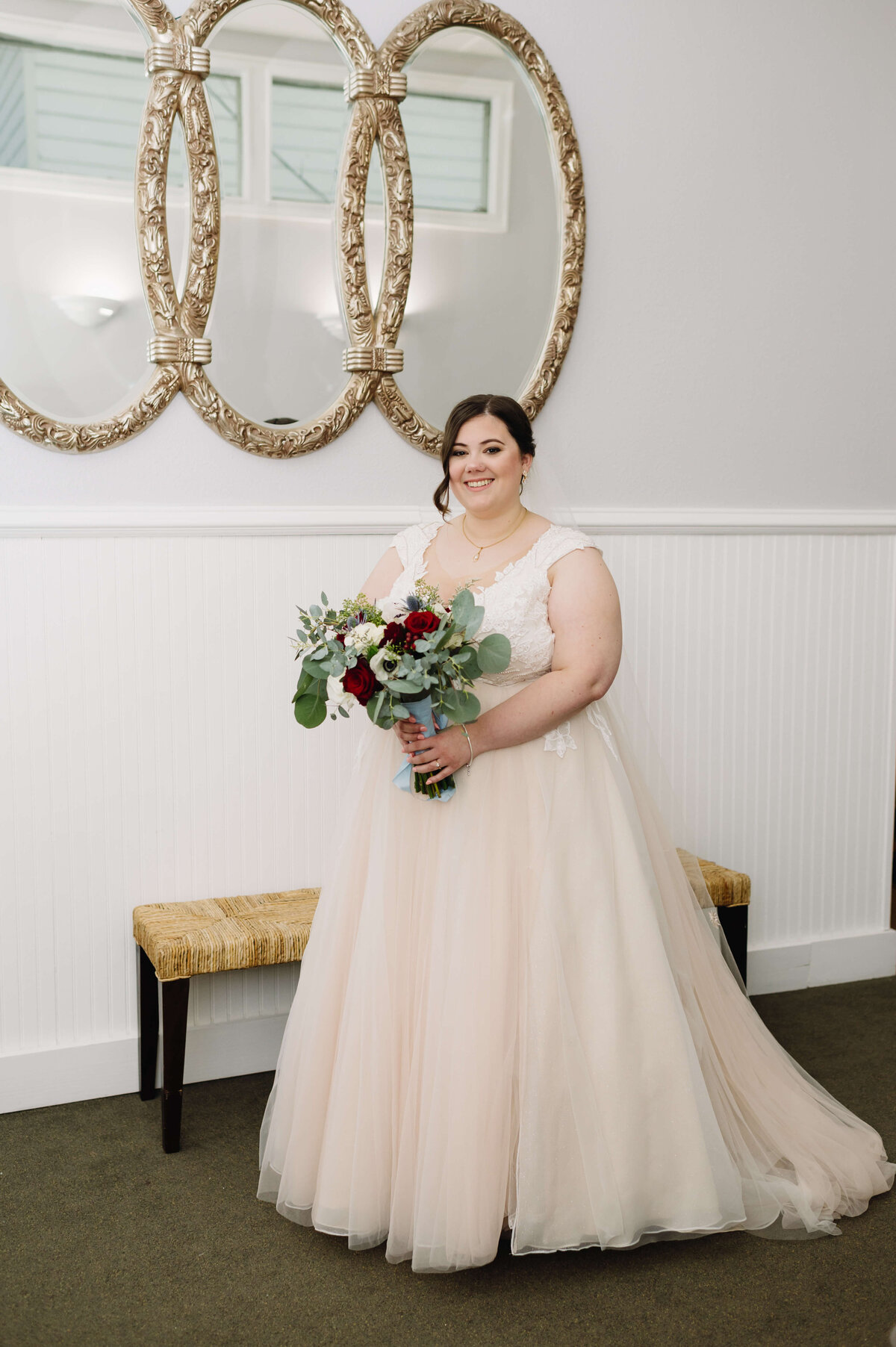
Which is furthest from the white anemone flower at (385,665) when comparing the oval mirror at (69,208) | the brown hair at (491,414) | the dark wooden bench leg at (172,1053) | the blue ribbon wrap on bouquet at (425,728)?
the oval mirror at (69,208)

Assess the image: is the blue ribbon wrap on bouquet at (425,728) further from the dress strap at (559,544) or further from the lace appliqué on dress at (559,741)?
the dress strap at (559,544)

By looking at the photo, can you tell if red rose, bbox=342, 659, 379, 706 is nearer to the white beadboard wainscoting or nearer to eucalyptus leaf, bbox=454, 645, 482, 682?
eucalyptus leaf, bbox=454, 645, 482, 682

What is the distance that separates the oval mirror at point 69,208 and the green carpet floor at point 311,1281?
1700mm

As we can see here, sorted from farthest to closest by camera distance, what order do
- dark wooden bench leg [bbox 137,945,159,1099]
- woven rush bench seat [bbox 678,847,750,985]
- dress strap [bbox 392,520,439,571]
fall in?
woven rush bench seat [bbox 678,847,750,985]
dark wooden bench leg [bbox 137,945,159,1099]
dress strap [bbox 392,520,439,571]

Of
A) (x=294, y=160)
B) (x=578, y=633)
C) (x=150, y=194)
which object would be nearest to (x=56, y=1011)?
(x=578, y=633)

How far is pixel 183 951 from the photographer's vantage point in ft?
8.33

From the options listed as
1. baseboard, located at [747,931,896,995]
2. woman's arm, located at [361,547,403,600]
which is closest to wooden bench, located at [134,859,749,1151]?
woman's arm, located at [361,547,403,600]

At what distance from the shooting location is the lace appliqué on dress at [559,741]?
230 centimetres

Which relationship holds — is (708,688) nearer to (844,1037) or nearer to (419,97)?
(844,1037)

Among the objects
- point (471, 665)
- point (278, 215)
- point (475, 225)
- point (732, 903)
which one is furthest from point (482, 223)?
point (732, 903)

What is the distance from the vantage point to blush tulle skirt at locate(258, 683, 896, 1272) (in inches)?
83.2

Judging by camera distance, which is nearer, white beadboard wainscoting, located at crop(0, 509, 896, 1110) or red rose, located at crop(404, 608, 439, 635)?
red rose, located at crop(404, 608, 439, 635)

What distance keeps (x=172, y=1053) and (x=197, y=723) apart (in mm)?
786

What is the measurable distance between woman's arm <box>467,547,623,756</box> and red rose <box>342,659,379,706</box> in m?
0.27
